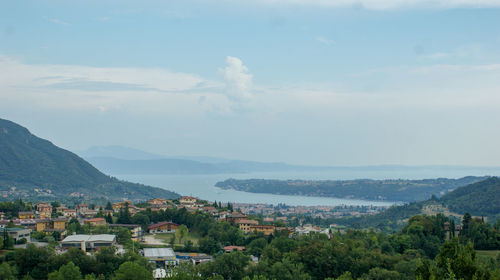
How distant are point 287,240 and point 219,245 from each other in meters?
4.28

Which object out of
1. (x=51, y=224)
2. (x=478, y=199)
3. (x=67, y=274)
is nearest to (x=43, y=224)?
(x=51, y=224)

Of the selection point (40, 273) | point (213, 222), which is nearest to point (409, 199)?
point (213, 222)

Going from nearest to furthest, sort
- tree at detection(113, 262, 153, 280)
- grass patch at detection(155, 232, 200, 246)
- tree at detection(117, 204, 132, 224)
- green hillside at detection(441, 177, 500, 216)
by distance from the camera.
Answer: tree at detection(113, 262, 153, 280) → grass patch at detection(155, 232, 200, 246) → tree at detection(117, 204, 132, 224) → green hillside at detection(441, 177, 500, 216)

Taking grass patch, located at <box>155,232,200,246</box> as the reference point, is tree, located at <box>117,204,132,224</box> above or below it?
above

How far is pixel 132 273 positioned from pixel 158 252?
7.73 m

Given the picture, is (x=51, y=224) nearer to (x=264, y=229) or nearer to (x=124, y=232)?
(x=124, y=232)

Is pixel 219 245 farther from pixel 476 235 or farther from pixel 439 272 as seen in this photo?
pixel 439 272

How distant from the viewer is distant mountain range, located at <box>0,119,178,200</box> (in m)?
85.3

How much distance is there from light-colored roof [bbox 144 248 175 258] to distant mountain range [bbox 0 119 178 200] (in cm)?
5249

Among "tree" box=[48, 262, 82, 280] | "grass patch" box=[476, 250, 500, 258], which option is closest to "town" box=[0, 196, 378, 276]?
"tree" box=[48, 262, 82, 280]

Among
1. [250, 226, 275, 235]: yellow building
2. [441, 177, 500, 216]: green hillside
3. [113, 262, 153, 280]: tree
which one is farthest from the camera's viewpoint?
[441, 177, 500, 216]: green hillside

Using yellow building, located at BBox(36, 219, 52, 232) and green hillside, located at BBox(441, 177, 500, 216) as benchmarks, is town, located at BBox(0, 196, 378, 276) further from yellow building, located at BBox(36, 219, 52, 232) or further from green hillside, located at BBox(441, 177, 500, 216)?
green hillside, located at BBox(441, 177, 500, 216)

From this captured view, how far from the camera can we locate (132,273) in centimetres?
2109

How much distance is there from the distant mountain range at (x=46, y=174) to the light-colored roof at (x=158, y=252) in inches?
2067
